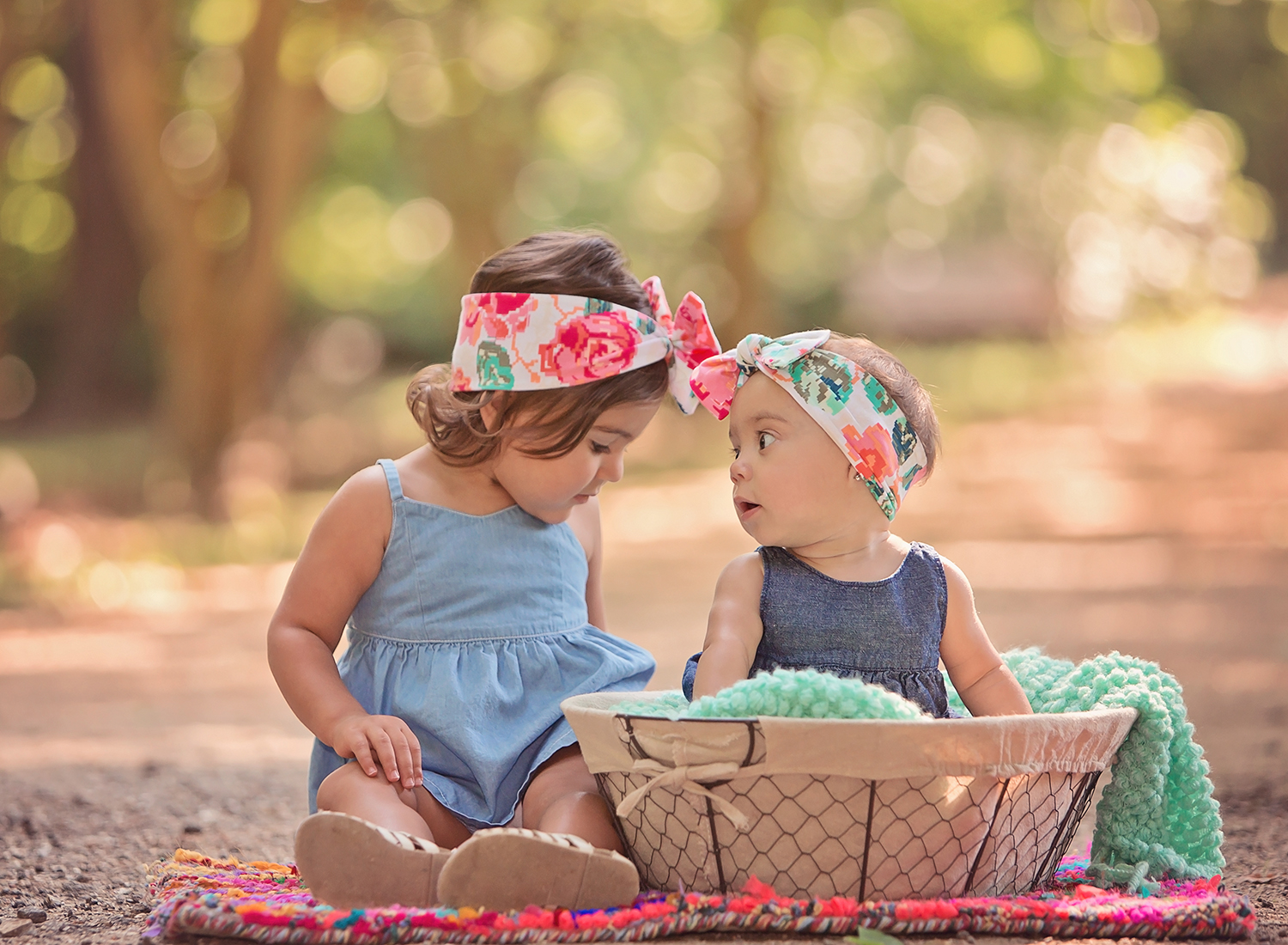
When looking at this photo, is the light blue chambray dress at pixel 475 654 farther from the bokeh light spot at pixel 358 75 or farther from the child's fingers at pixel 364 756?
the bokeh light spot at pixel 358 75

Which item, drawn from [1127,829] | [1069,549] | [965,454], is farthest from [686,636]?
[965,454]

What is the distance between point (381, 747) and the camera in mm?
2342

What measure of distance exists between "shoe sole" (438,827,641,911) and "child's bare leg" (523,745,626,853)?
0.68 ft

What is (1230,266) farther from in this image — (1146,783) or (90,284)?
(1146,783)

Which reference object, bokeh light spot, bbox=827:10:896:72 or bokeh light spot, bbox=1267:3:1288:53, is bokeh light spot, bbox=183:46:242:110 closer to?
bokeh light spot, bbox=827:10:896:72

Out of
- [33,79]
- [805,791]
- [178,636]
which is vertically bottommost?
[178,636]

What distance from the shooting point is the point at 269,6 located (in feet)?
29.5

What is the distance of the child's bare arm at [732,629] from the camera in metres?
2.34

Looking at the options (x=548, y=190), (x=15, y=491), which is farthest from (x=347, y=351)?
(x=15, y=491)

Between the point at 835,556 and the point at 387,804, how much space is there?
0.88m

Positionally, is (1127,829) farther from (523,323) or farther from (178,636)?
(178,636)

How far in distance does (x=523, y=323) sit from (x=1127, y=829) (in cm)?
142

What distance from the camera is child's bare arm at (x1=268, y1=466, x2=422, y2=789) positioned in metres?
2.36

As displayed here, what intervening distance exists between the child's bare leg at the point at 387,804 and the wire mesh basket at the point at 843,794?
33 centimetres
